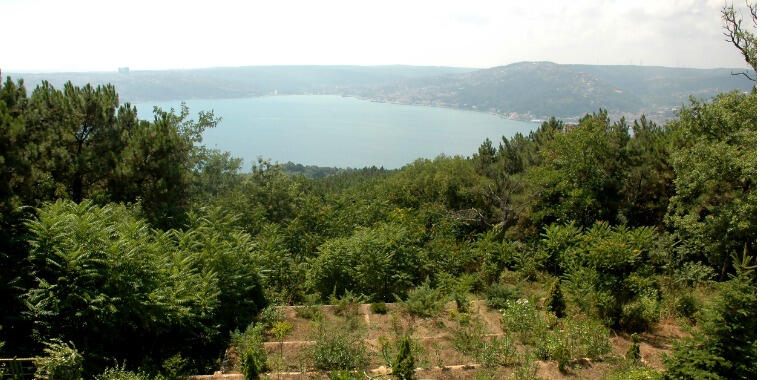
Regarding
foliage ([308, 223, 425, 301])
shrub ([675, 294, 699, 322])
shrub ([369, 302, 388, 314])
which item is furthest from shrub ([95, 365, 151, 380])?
shrub ([675, 294, 699, 322])

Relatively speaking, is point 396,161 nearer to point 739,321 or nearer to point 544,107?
point 544,107

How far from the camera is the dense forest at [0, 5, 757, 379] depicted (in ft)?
22.1

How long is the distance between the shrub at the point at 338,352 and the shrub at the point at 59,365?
3.38 metres

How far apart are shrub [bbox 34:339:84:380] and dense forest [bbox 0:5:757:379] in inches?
0.9

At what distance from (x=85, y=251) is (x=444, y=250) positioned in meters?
8.86

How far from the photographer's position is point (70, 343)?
639 cm

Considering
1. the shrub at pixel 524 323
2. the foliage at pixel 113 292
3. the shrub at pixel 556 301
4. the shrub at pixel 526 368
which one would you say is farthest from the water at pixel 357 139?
the shrub at pixel 526 368

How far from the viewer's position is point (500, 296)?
10.3 metres

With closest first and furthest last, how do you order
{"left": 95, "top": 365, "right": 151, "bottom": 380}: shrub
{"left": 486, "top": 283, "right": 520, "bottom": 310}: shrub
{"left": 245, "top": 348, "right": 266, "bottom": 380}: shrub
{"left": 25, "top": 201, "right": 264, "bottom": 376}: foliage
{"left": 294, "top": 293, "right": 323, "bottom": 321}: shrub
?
{"left": 95, "top": 365, "right": 151, "bottom": 380}: shrub
{"left": 245, "top": 348, "right": 266, "bottom": 380}: shrub
{"left": 25, "top": 201, "right": 264, "bottom": 376}: foliage
{"left": 294, "top": 293, "right": 323, "bottom": 321}: shrub
{"left": 486, "top": 283, "right": 520, "bottom": 310}: shrub

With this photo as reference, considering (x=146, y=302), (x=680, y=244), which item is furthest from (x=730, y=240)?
(x=146, y=302)

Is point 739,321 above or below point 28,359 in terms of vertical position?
above

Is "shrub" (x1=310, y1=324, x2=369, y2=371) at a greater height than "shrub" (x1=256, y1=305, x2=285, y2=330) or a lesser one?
greater

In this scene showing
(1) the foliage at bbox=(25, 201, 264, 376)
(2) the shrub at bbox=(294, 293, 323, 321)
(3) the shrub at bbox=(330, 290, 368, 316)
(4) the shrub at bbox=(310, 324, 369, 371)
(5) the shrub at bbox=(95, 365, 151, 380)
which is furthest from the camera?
(3) the shrub at bbox=(330, 290, 368, 316)

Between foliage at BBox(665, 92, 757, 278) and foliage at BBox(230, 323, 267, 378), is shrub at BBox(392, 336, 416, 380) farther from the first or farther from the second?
foliage at BBox(665, 92, 757, 278)
